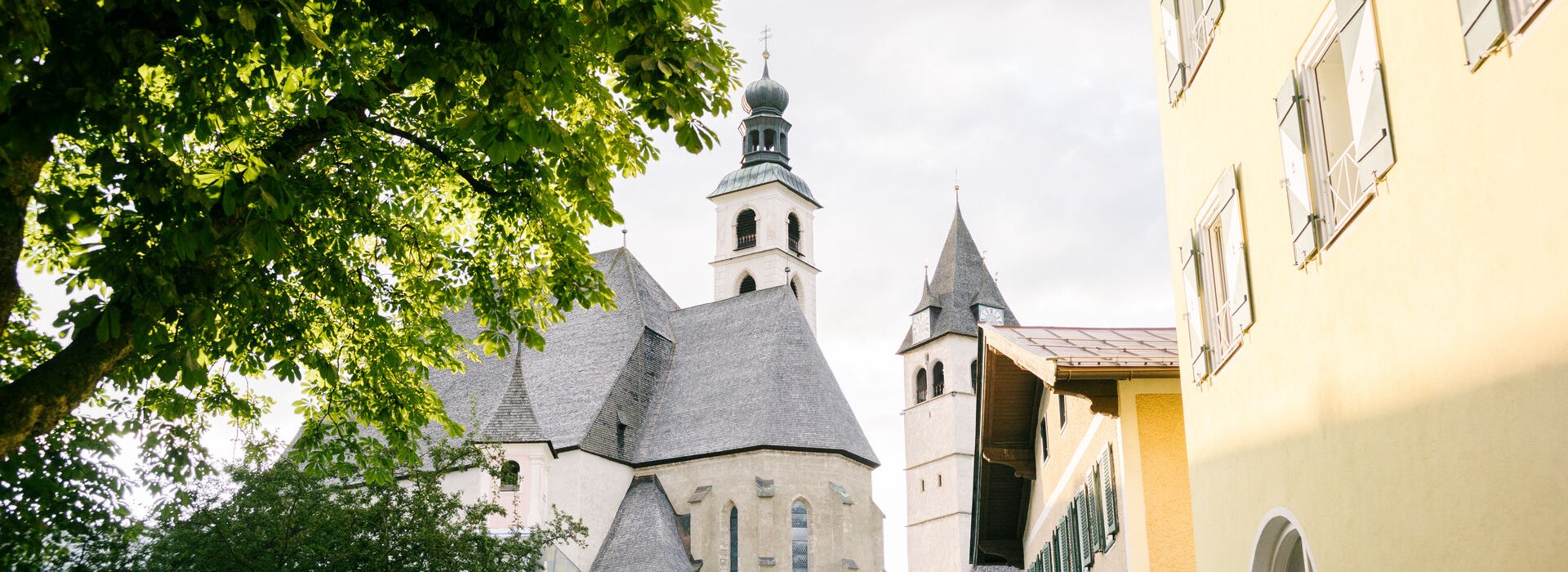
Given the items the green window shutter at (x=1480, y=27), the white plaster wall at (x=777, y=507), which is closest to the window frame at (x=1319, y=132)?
the green window shutter at (x=1480, y=27)

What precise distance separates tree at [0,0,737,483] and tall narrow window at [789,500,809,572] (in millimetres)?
29664

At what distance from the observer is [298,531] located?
19.1 m

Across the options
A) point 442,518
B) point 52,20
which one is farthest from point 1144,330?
point 442,518

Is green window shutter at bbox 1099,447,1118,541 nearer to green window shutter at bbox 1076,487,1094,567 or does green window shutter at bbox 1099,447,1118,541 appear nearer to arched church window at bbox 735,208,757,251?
green window shutter at bbox 1076,487,1094,567

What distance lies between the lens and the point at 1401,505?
17.9 feet

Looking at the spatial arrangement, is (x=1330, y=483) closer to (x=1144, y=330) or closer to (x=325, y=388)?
(x=1144, y=330)

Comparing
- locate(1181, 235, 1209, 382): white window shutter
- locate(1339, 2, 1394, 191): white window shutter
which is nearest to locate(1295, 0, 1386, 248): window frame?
locate(1339, 2, 1394, 191): white window shutter

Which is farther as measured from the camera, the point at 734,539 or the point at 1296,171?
the point at 734,539

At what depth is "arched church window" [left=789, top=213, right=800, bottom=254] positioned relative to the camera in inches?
2290

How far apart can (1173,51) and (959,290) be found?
51.0m

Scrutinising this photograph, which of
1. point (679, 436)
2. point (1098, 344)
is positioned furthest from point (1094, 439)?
point (679, 436)

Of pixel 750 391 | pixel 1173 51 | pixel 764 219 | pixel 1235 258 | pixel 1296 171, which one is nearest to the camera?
pixel 1296 171

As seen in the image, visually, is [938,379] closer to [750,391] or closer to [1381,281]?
[750,391]

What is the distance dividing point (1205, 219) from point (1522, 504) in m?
4.68
